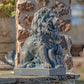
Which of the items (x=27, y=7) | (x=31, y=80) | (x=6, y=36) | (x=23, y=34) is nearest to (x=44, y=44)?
(x=31, y=80)

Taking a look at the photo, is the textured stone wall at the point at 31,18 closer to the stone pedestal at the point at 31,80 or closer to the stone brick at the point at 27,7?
the stone brick at the point at 27,7

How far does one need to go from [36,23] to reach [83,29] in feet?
31.0

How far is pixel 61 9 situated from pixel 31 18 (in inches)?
15.4

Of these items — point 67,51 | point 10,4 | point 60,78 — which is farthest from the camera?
point 10,4

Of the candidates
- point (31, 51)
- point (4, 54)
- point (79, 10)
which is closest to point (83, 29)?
point (79, 10)

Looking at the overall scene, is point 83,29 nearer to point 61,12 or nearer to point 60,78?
point 61,12

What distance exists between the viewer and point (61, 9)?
420cm

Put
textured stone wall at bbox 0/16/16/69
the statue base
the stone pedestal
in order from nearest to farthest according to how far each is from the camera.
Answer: the stone pedestal < the statue base < textured stone wall at bbox 0/16/16/69

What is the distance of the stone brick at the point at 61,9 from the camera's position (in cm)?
418

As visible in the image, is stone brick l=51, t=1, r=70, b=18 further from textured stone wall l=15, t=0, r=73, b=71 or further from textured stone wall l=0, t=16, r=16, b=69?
textured stone wall l=0, t=16, r=16, b=69

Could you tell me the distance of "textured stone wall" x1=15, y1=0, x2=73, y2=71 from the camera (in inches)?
163

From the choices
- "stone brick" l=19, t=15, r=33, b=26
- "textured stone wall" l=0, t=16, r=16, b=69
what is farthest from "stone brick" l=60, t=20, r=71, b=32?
"textured stone wall" l=0, t=16, r=16, b=69

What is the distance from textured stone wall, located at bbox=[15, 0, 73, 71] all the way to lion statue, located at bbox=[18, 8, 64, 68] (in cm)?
68

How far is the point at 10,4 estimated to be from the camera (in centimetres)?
539
